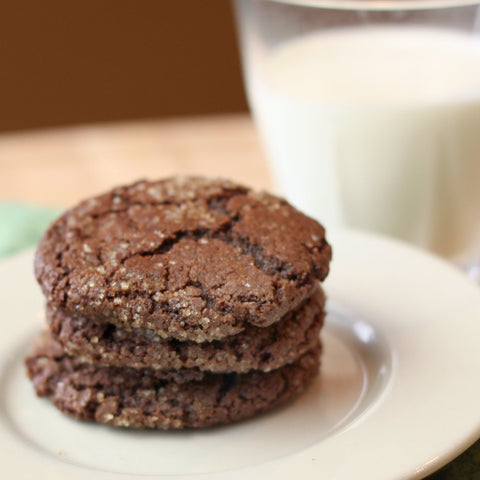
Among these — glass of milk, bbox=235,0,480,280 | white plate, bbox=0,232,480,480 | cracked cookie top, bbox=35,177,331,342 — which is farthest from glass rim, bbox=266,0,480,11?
cracked cookie top, bbox=35,177,331,342

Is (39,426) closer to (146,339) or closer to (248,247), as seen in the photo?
(146,339)

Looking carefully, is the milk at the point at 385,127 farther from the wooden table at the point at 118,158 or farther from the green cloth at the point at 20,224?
the green cloth at the point at 20,224

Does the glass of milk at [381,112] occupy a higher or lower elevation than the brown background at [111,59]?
higher

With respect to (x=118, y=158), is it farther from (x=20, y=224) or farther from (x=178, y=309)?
(x=178, y=309)

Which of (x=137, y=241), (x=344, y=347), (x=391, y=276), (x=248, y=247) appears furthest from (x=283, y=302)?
(x=391, y=276)

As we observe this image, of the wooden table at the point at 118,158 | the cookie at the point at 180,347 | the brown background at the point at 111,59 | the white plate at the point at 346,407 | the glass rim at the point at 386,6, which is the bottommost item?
the brown background at the point at 111,59

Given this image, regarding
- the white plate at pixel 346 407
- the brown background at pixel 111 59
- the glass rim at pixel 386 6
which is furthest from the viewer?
the brown background at pixel 111 59

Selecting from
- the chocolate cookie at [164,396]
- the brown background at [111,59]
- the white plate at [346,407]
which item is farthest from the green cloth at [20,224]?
the brown background at [111,59]

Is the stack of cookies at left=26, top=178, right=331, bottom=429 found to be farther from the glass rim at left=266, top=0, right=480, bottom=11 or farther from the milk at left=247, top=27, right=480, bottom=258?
the glass rim at left=266, top=0, right=480, bottom=11
